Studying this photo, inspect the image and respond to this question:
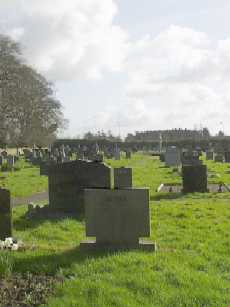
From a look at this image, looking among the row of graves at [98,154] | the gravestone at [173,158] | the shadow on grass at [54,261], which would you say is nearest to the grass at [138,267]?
the shadow on grass at [54,261]

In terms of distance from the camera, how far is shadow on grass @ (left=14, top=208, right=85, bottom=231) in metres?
10.5

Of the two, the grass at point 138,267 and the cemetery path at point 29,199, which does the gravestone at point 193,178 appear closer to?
the cemetery path at point 29,199

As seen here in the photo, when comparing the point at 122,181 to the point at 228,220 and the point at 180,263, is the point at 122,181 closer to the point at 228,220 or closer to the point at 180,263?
the point at 228,220

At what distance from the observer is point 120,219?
734 cm

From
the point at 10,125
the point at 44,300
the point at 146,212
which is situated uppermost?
the point at 10,125

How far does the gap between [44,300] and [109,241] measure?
2.27 m

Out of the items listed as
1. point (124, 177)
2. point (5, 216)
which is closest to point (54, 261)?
point (5, 216)

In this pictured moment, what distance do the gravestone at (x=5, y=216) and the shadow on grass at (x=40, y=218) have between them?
163 cm

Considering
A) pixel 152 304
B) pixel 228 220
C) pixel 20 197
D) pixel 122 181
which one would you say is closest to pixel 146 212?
pixel 152 304

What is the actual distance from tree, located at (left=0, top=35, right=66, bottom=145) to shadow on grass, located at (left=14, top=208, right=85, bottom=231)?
128 feet

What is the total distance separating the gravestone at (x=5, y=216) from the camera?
8539 mm

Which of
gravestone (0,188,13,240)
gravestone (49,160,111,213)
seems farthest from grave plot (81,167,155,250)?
gravestone (49,160,111,213)

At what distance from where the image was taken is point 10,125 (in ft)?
172

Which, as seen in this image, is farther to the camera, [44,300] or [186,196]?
[186,196]
